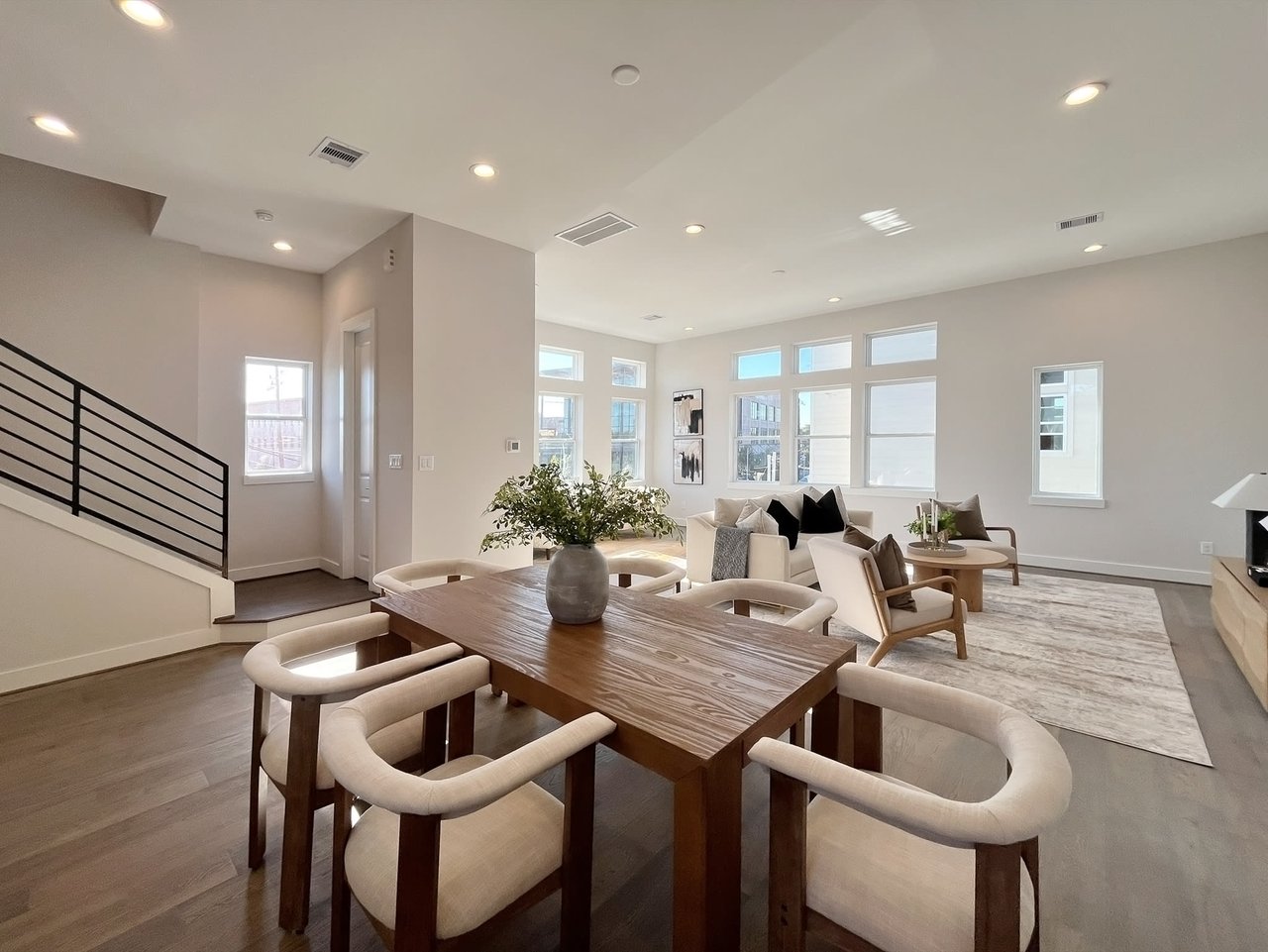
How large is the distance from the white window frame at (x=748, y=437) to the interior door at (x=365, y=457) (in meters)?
5.42

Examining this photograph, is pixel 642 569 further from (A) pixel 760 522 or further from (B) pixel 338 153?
(B) pixel 338 153

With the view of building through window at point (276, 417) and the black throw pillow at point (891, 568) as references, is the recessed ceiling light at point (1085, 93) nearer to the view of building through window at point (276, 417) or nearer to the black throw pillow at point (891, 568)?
the black throw pillow at point (891, 568)

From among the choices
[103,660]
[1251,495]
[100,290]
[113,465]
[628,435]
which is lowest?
[103,660]

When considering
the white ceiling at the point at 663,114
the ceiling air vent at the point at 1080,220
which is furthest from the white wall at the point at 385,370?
the ceiling air vent at the point at 1080,220

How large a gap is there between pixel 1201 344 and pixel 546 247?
20.4 feet

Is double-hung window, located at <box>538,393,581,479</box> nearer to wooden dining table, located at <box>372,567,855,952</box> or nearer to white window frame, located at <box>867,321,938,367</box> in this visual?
white window frame, located at <box>867,321,938,367</box>

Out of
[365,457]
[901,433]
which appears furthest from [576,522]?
[901,433]

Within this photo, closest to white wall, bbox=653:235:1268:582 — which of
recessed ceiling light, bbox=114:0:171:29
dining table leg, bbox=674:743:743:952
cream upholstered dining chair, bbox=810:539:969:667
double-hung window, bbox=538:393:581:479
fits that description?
cream upholstered dining chair, bbox=810:539:969:667

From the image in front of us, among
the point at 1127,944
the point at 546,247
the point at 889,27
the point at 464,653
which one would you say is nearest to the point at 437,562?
the point at 464,653

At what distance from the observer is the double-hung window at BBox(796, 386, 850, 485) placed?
734 cm

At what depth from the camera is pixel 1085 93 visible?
9.20 feet

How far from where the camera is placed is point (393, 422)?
4.12 metres

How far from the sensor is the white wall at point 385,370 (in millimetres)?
3969

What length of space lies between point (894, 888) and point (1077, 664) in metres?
3.20
